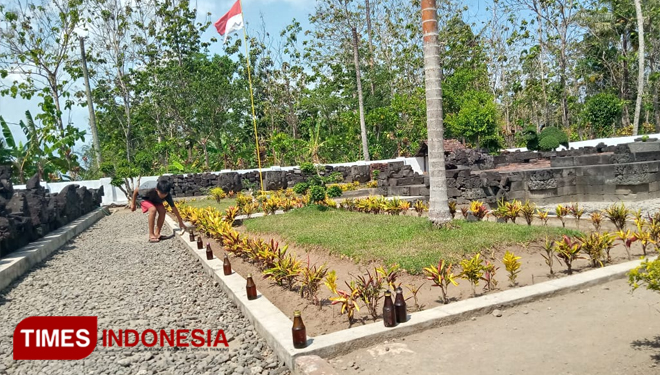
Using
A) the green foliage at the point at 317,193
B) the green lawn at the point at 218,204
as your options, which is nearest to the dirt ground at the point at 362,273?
the green foliage at the point at 317,193

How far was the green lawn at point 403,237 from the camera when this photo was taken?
6.22 meters

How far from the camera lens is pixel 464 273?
4.84m

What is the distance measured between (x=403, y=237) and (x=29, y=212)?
773 centimetres

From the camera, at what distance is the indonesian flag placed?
13.7 m

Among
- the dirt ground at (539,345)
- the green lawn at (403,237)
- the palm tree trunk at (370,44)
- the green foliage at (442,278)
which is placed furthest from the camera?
the palm tree trunk at (370,44)

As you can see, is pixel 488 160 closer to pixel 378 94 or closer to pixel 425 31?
Result: pixel 425 31

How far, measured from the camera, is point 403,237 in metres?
7.29

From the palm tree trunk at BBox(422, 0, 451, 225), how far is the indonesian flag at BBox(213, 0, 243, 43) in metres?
7.45

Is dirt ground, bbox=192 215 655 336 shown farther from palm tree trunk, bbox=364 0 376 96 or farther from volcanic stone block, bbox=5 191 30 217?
palm tree trunk, bbox=364 0 376 96

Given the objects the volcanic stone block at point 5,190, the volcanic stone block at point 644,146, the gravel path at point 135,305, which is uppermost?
the volcanic stone block at point 5,190

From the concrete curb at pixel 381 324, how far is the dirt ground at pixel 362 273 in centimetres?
30

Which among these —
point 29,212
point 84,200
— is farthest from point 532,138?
point 29,212

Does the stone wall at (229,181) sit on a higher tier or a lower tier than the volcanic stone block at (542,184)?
higher

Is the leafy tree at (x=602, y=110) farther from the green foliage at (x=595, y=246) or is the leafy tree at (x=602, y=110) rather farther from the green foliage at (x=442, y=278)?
the green foliage at (x=442, y=278)
